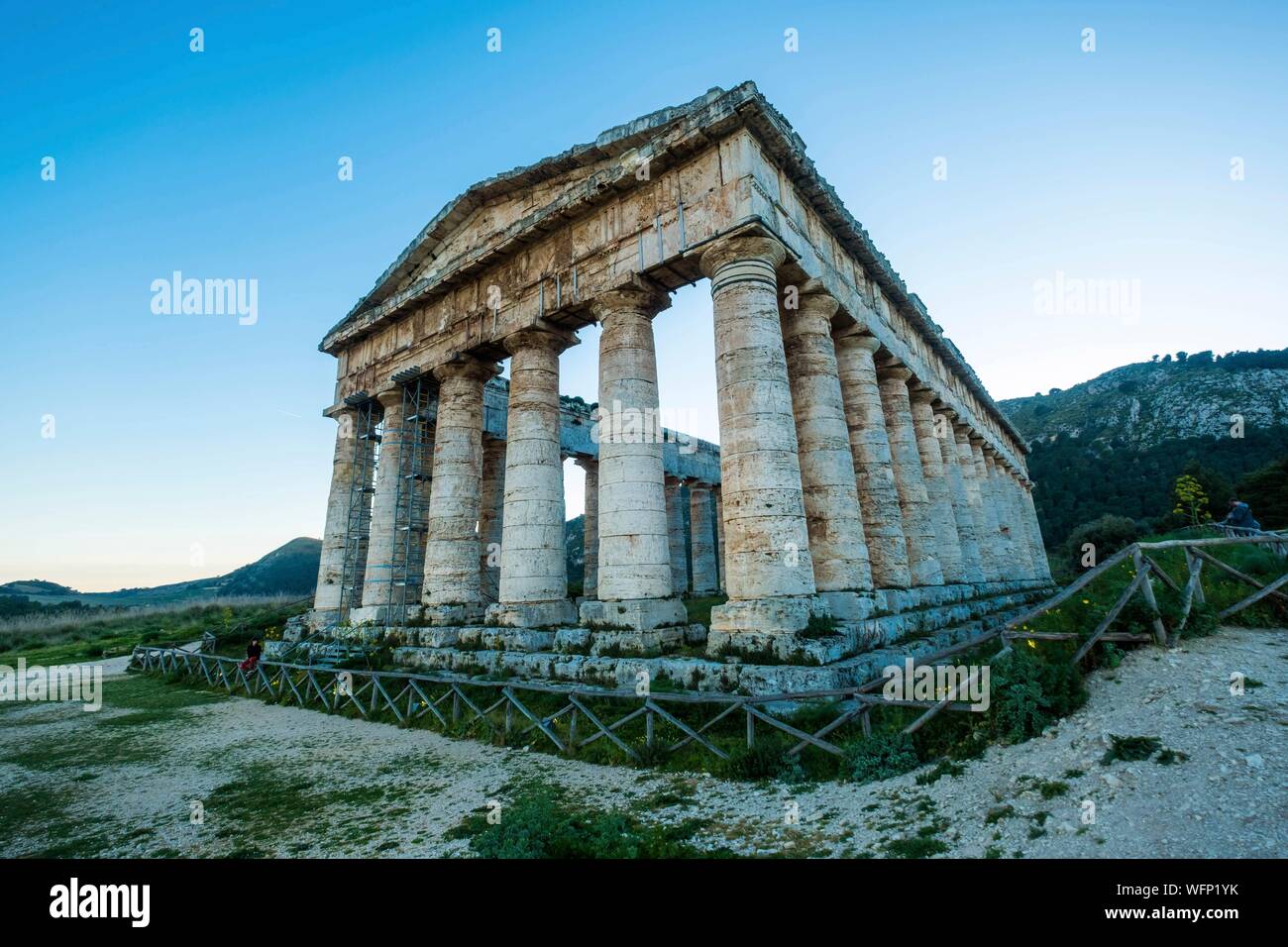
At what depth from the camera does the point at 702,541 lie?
1297 inches

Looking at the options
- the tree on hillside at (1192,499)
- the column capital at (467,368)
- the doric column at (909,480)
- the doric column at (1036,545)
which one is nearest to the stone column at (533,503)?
the column capital at (467,368)

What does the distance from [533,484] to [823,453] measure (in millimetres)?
7148

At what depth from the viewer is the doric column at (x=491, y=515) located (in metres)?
23.4

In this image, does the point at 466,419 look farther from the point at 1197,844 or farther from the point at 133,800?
the point at 1197,844

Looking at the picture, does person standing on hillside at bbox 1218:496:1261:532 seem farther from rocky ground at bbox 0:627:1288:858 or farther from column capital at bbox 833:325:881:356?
rocky ground at bbox 0:627:1288:858

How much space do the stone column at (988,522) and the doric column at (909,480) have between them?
8.53 meters

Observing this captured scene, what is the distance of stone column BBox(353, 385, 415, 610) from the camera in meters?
17.6

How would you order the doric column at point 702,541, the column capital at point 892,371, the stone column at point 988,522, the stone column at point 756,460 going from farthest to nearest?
the doric column at point 702,541
the stone column at point 988,522
the column capital at point 892,371
the stone column at point 756,460

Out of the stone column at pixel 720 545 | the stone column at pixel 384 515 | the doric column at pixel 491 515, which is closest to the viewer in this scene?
the stone column at pixel 384 515

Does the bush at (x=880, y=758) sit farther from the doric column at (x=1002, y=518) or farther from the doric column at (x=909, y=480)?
the doric column at (x=1002, y=518)

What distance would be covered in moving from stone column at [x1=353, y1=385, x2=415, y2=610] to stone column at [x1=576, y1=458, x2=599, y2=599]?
1071 centimetres

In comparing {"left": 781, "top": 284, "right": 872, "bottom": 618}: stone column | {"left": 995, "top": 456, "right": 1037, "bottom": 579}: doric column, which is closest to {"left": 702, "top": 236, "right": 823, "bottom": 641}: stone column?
{"left": 781, "top": 284, "right": 872, "bottom": 618}: stone column

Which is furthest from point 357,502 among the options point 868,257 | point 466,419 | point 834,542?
point 868,257

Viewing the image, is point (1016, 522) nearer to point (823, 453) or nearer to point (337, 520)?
point (823, 453)
